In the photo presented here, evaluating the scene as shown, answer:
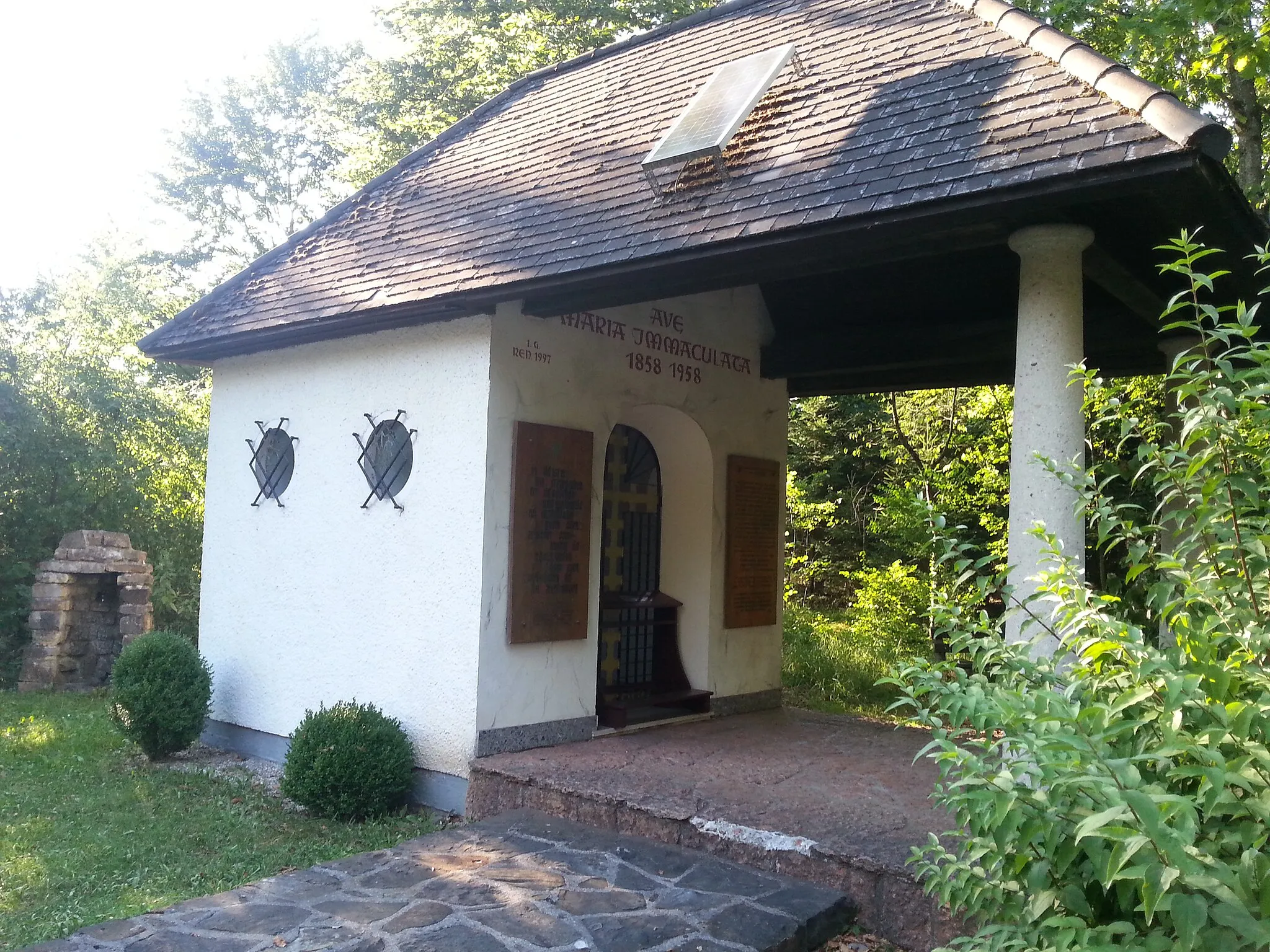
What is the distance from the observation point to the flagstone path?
3.83m

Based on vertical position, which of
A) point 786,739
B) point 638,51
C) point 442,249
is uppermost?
point 638,51

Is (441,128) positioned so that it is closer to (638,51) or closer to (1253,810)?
(638,51)

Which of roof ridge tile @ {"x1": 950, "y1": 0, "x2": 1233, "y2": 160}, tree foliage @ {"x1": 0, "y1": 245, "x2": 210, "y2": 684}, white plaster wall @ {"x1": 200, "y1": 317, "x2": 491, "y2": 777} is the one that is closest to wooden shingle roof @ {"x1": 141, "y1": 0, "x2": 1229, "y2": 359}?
roof ridge tile @ {"x1": 950, "y1": 0, "x2": 1233, "y2": 160}

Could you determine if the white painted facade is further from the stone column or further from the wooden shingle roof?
the stone column

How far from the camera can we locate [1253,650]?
257 centimetres

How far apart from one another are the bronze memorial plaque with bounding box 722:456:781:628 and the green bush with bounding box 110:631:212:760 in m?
4.35

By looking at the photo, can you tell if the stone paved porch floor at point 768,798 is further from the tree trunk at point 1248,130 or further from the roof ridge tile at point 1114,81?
the tree trunk at point 1248,130

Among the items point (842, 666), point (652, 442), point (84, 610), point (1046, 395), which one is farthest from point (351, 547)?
point (84, 610)

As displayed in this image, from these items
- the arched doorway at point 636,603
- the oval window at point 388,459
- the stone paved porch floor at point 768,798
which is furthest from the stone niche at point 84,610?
the stone paved porch floor at point 768,798

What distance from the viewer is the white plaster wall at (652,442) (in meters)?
6.51

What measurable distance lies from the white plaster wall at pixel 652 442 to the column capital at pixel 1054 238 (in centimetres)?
333

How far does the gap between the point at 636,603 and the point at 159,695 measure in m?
3.80

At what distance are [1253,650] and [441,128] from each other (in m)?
17.2

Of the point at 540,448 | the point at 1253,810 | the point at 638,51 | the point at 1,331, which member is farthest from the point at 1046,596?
the point at 1,331
